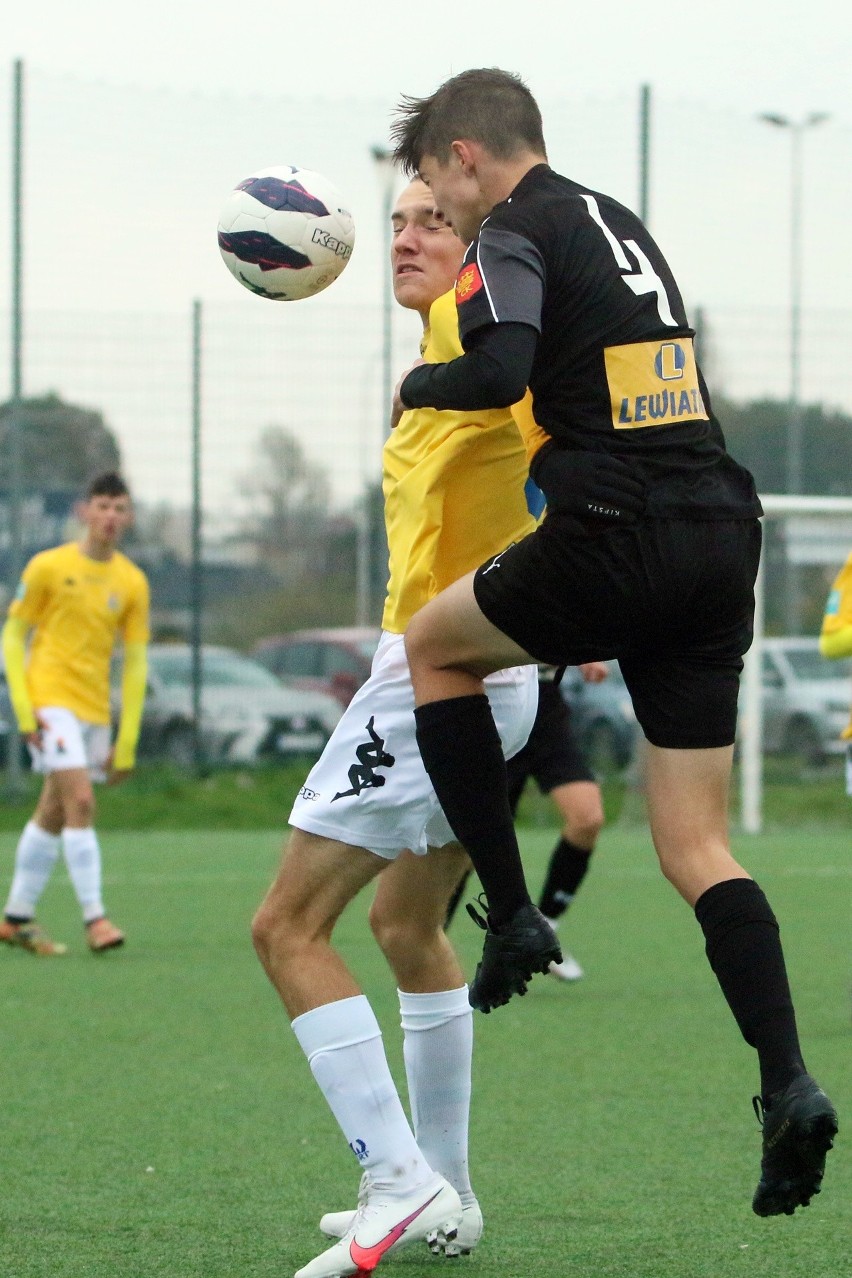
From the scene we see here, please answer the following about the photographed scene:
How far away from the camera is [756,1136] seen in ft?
16.3

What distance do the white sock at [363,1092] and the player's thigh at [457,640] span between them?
27.0 inches

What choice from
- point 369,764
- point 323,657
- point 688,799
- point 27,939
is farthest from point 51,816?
point 323,657

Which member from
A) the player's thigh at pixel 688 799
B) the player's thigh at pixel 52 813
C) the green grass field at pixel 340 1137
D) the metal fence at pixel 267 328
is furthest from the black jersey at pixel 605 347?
the metal fence at pixel 267 328

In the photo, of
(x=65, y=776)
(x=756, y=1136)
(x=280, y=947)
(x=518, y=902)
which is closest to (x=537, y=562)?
(x=518, y=902)

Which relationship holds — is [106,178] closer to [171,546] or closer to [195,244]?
[195,244]

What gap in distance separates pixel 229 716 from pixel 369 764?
1253cm

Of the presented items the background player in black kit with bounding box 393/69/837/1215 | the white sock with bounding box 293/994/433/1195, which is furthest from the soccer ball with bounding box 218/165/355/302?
the white sock with bounding box 293/994/433/1195

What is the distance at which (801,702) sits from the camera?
16547 millimetres

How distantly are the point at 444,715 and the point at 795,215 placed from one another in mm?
13250

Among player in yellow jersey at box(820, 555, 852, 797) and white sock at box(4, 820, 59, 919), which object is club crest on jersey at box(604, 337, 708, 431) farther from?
white sock at box(4, 820, 59, 919)

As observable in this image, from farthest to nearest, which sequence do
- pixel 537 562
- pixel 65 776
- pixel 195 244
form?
pixel 195 244, pixel 65 776, pixel 537 562

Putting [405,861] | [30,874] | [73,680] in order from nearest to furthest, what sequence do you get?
[405,861]
[30,874]
[73,680]

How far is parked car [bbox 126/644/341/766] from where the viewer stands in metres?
16.0

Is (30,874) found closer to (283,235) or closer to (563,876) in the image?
(563,876)
